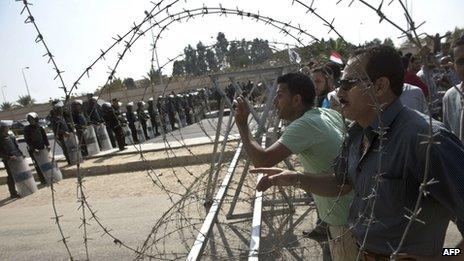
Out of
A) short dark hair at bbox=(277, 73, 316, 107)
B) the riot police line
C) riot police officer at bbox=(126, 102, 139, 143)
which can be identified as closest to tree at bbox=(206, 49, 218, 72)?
the riot police line

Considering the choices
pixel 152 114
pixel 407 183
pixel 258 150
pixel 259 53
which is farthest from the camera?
pixel 152 114

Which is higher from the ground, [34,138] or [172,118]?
[34,138]

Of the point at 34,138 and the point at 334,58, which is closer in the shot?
the point at 334,58

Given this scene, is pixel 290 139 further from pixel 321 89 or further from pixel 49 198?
pixel 49 198

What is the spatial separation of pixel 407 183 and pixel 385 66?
1.44 ft

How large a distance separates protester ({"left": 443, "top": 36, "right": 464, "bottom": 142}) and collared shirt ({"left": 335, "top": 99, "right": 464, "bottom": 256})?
1.08 meters

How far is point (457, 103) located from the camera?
2756mm

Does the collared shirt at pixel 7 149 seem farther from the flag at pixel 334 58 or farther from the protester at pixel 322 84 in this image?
the flag at pixel 334 58

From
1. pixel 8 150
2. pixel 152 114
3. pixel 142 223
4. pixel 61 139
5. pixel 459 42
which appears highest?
pixel 459 42

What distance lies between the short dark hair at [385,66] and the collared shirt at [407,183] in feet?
0.26

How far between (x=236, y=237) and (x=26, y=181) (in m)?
5.67

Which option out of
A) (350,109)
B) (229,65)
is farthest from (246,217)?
(350,109)

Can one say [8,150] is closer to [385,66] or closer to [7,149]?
[7,149]

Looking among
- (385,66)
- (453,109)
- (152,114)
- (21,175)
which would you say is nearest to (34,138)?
(21,175)
